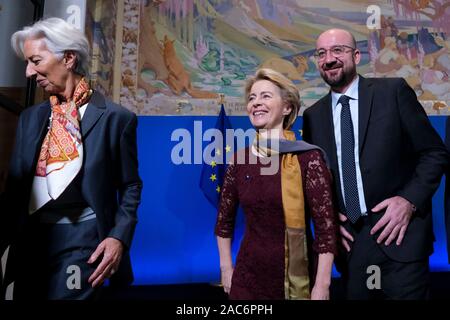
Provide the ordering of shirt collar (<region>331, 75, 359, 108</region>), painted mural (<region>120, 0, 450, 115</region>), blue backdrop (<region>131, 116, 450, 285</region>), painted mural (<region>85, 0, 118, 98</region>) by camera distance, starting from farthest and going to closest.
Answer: painted mural (<region>120, 0, 450, 115</region>) < blue backdrop (<region>131, 116, 450, 285</region>) < painted mural (<region>85, 0, 118, 98</region>) < shirt collar (<region>331, 75, 359, 108</region>)

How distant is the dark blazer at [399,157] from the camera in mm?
2082

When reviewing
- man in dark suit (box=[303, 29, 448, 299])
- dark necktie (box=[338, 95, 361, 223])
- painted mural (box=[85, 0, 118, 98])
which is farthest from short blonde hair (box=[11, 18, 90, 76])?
painted mural (box=[85, 0, 118, 98])

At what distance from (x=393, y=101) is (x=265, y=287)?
107cm

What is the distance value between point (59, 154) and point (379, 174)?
1.40 m

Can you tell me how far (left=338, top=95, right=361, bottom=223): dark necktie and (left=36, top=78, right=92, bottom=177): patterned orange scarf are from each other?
3.94 feet

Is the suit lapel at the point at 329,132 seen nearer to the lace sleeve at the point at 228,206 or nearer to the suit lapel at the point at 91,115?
the lace sleeve at the point at 228,206

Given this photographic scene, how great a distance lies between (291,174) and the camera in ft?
6.37

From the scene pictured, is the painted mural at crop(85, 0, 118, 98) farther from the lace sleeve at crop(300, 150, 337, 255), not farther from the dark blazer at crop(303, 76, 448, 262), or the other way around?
the lace sleeve at crop(300, 150, 337, 255)

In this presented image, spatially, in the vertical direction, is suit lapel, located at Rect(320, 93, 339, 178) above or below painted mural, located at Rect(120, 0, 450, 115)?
below

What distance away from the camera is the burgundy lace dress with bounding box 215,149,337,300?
Result: 1892 mm

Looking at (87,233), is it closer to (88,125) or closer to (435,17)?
(88,125)

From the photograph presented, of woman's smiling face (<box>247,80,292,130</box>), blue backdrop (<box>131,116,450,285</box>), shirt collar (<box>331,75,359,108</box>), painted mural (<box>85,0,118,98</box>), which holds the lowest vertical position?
blue backdrop (<box>131,116,450,285</box>)

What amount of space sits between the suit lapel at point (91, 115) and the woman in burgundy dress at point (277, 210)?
625 mm

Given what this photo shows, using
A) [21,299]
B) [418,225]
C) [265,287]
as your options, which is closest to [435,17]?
[418,225]
